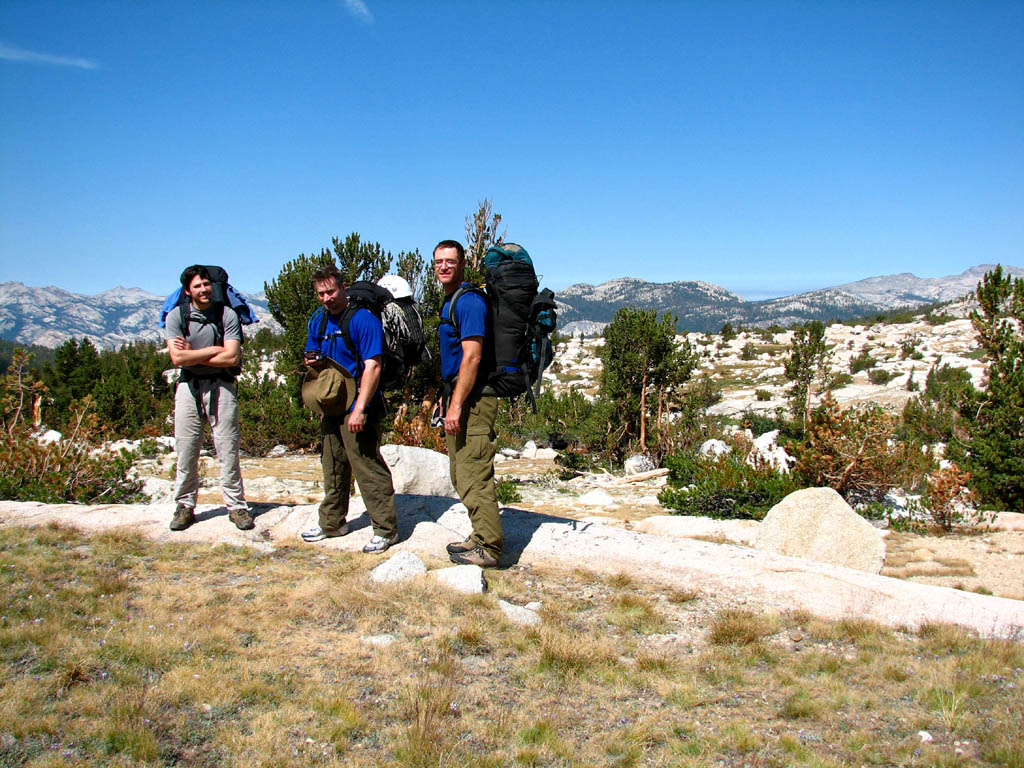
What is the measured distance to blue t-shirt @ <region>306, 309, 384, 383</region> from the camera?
433 cm

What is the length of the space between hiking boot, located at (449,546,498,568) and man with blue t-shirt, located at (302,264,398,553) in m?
0.60

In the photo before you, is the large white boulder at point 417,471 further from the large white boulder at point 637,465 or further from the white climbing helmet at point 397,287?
the large white boulder at point 637,465

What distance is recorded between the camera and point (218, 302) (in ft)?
15.8

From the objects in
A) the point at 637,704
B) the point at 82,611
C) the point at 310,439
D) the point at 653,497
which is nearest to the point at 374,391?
the point at 82,611

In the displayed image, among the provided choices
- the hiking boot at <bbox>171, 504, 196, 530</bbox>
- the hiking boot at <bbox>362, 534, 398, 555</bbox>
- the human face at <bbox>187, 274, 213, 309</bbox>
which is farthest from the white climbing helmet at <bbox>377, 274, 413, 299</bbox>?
the hiking boot at <bbox>171, 504, 196, 530</bbox>

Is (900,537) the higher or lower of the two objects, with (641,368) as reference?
lower

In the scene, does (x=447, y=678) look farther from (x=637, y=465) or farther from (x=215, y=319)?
(x=637, y=465)

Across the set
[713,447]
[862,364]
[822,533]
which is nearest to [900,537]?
[822,533]

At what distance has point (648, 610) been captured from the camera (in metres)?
4.02

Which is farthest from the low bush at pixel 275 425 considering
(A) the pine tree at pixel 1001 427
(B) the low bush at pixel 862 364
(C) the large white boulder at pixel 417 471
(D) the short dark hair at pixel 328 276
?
(B) the low bush at pixel 862 364

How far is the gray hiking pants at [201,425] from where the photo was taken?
15.8ft

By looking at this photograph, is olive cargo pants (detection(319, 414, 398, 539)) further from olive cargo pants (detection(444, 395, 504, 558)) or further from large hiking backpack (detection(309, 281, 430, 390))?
olive cargo pants (detection(444, 395, 504, 558))

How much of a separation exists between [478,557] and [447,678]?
1512mm

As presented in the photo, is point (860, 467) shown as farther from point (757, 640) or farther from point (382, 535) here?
point (382, 535)
